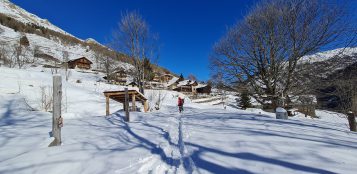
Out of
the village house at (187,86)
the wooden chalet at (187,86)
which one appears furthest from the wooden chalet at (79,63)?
the wooden chalet at (187,86)

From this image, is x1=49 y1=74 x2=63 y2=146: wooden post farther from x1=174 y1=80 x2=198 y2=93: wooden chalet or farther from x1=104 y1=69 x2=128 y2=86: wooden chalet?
x1=174 y1=80 x2=198 y2=93: wooden chalet

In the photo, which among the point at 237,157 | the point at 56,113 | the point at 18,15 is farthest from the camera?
→ the point at 18,15

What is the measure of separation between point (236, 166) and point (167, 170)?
1.11 m

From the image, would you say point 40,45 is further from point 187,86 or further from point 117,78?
point 187,86

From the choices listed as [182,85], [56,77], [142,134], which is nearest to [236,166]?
[142,134]

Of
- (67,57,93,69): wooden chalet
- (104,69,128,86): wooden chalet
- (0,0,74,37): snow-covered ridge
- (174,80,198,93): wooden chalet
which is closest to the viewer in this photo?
(104,69,128,86): wooden chalet

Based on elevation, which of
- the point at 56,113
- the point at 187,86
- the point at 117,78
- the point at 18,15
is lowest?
the point at 56,113

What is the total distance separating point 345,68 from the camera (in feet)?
28.7

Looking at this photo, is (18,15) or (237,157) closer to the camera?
(237,157)

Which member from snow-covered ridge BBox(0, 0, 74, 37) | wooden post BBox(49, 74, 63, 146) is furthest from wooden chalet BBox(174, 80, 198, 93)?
snow-covered ridge BBox(0, 0, 74, 37)

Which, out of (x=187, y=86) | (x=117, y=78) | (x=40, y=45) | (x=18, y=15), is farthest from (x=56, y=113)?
(x=18, y=15)

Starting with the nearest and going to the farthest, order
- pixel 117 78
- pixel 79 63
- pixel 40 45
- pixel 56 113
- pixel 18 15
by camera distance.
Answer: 1. pixel 56 113
2. pixel 117 78
3. pixel 40 45
4. pixel 79 63
5. pixel 18 15

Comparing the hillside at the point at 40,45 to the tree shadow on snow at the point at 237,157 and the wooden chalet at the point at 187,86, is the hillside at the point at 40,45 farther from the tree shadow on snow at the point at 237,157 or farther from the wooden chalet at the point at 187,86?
the tree shadow on snow at the point at 237,157

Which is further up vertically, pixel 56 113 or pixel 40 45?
pixel 40 45
